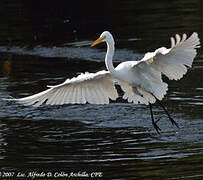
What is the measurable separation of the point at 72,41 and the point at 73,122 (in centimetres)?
763

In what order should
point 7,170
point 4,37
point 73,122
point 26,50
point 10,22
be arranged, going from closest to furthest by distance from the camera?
point 7,170 → point 73,122 → point 26,50 → point 4,37 → point 10,22

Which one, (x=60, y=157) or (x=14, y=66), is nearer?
(x=60, y=157)

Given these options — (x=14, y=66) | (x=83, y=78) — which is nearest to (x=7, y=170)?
(x=83, y=78)

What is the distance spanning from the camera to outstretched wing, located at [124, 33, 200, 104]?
8.98 metres

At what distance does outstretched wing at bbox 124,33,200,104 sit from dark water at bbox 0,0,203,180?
0.75 metres

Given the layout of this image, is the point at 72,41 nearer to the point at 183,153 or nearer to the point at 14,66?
the point at 14,66

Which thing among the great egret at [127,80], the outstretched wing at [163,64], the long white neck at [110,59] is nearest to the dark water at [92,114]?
the great egret at [127,80]

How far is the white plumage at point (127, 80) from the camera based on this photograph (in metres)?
9.31

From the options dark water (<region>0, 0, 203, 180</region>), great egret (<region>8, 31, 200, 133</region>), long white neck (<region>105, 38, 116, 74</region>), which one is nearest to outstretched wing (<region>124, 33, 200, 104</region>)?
great egret (<region>8, 31, 200, 133</region>)

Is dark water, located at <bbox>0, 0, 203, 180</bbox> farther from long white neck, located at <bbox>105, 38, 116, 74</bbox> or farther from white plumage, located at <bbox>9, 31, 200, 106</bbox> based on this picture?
long white neck, located at <bbox>105, 38, 116, 74</bbox>

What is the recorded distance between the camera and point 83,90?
10289 mm

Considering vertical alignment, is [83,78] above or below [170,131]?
above

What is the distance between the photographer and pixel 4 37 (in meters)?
19.7

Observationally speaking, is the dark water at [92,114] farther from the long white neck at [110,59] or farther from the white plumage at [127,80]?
the long white neck at [110,59]
